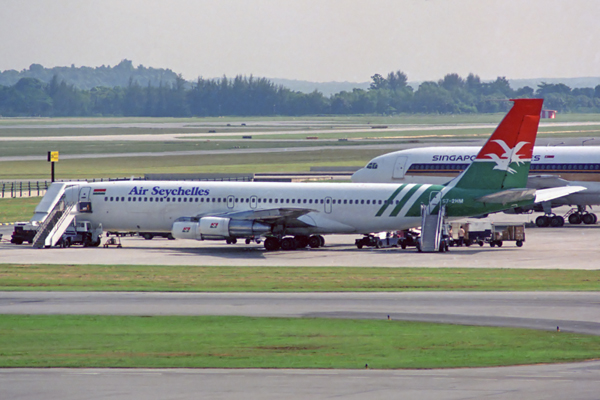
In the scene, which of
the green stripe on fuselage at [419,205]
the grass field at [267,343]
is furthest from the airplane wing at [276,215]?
the grass field at [267,343]

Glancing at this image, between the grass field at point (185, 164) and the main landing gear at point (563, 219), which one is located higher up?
the main landing gear at point (563, 219)

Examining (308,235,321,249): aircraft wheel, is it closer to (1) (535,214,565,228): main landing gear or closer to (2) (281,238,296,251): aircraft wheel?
(2) (281,238,296,251): aircraft wheel

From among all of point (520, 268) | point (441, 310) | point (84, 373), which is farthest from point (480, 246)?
point (84, 373)

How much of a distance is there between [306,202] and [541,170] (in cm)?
2422

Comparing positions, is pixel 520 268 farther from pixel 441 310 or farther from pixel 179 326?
pixel 179 326

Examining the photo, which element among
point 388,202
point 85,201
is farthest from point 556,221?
point 85,201

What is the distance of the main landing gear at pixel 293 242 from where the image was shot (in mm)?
52344

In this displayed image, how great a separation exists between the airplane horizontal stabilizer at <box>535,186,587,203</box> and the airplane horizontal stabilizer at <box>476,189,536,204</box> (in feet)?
37.3

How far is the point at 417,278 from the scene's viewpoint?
39.2 m

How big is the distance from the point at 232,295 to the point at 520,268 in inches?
639

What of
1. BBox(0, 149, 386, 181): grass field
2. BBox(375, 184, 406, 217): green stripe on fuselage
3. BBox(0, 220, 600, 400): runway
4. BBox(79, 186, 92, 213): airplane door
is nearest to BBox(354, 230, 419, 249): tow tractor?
BBox(0, 220, 600, 400): runway

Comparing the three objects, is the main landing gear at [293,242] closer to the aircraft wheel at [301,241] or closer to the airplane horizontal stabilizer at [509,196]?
the aircraft wheel at [301,241]

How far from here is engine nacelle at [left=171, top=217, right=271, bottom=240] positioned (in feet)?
167

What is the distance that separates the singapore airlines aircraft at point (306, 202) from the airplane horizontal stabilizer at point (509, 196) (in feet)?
0.19
